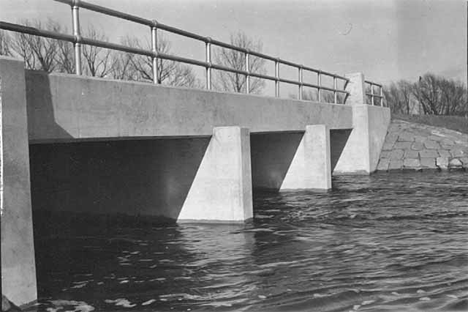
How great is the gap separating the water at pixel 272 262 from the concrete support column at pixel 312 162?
3037 mm

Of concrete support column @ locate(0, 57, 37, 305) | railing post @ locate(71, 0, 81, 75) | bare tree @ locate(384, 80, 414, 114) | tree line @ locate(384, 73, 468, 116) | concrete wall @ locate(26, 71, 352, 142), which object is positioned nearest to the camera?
concrete support column @ locate(0, 57, 37, 305)

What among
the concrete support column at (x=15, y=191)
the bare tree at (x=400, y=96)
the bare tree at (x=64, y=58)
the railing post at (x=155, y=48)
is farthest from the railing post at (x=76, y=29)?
the bare tree at (x=400, y=96)

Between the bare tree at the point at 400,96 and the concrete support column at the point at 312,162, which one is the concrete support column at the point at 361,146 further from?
the bare tree at the point at 400,96

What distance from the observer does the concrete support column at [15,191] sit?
187 inches

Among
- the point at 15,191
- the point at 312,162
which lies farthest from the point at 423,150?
the point at 15,191

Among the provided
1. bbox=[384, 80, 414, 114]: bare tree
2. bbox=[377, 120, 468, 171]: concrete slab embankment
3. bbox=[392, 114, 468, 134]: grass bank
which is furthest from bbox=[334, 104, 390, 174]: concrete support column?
bbox=[384, 80, 414, 114]: bare tree

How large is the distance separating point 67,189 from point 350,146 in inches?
480

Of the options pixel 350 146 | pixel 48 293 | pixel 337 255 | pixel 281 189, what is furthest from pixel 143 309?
pixel 350 146

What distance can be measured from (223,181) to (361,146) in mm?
11612

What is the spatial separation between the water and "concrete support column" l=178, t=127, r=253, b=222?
0.34 metres

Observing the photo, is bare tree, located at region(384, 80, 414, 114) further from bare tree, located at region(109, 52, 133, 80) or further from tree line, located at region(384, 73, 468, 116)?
bare tree, located at region(109, 52, 133, 80)

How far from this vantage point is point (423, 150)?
69.4ft

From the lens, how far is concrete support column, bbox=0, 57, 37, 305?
4.74 metres

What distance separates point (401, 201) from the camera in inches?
488
